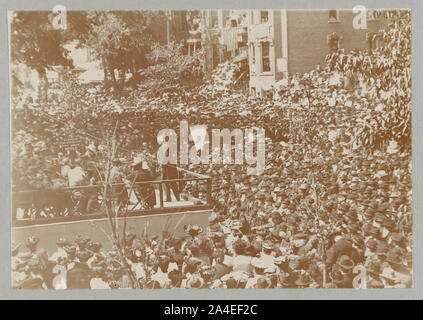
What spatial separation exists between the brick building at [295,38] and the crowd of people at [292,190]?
0.09 meters

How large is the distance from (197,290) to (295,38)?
2052 mm

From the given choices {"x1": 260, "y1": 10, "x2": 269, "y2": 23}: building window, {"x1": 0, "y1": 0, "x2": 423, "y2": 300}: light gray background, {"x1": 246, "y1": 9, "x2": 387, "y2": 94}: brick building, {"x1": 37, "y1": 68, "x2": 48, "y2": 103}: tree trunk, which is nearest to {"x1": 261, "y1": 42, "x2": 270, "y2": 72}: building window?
{"x1": 246, "y1": 9, "x2": 387, "y2": 94}: brick building

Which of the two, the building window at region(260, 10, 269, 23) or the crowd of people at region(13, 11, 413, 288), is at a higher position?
the building window at region(260, 10, 269, 23)

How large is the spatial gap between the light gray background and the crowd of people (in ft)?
0.20

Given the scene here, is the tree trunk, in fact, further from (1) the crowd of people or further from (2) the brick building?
(2) the brick building

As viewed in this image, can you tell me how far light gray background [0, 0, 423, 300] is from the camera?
5.30 m

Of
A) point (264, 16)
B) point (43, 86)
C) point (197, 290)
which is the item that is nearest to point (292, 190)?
point (197, 290)

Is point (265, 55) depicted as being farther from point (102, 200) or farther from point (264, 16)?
point (102, 200)

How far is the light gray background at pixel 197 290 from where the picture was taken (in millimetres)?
5305

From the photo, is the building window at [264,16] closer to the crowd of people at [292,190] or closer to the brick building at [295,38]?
the brick building at [295,38]

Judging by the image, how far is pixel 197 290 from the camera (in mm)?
5324
